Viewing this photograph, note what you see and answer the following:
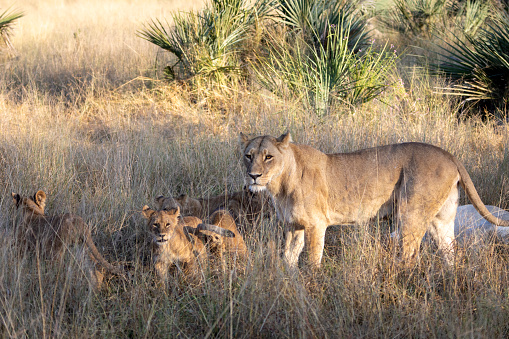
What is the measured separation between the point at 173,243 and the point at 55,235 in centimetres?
102

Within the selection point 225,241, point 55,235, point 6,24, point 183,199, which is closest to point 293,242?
point 225,241

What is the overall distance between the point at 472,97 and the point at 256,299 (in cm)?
745

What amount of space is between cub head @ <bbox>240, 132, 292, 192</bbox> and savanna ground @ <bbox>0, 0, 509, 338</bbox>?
0.57 m

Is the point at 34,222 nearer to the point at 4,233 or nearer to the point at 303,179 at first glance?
the point at 4,233

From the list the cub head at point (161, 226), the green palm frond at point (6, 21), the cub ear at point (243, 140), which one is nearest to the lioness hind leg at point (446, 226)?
the cub ear at point (243, 140)

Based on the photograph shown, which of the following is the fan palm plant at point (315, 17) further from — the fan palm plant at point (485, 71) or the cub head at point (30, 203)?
the cub head at point (30, 203)

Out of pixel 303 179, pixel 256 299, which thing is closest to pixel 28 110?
pixel 303 179

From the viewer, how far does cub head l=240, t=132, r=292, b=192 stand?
454 centimetres

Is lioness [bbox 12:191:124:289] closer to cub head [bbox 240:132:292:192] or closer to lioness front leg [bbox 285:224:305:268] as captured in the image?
cub head [bbox 240:132:292:192]

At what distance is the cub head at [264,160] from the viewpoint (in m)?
4.54

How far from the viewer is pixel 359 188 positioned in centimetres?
482

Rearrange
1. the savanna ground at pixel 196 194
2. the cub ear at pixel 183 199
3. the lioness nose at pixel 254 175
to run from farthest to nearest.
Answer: the cub ear at pixel 183 199, the lioness nose at pixel 254 175, the savanna ground at pixel 196 194

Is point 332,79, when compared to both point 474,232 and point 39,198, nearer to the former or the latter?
point 474,232

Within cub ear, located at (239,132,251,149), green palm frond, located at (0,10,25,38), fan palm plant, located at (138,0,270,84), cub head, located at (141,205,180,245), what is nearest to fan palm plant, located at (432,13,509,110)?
fan palm plant, located at (138,0,270,84)
